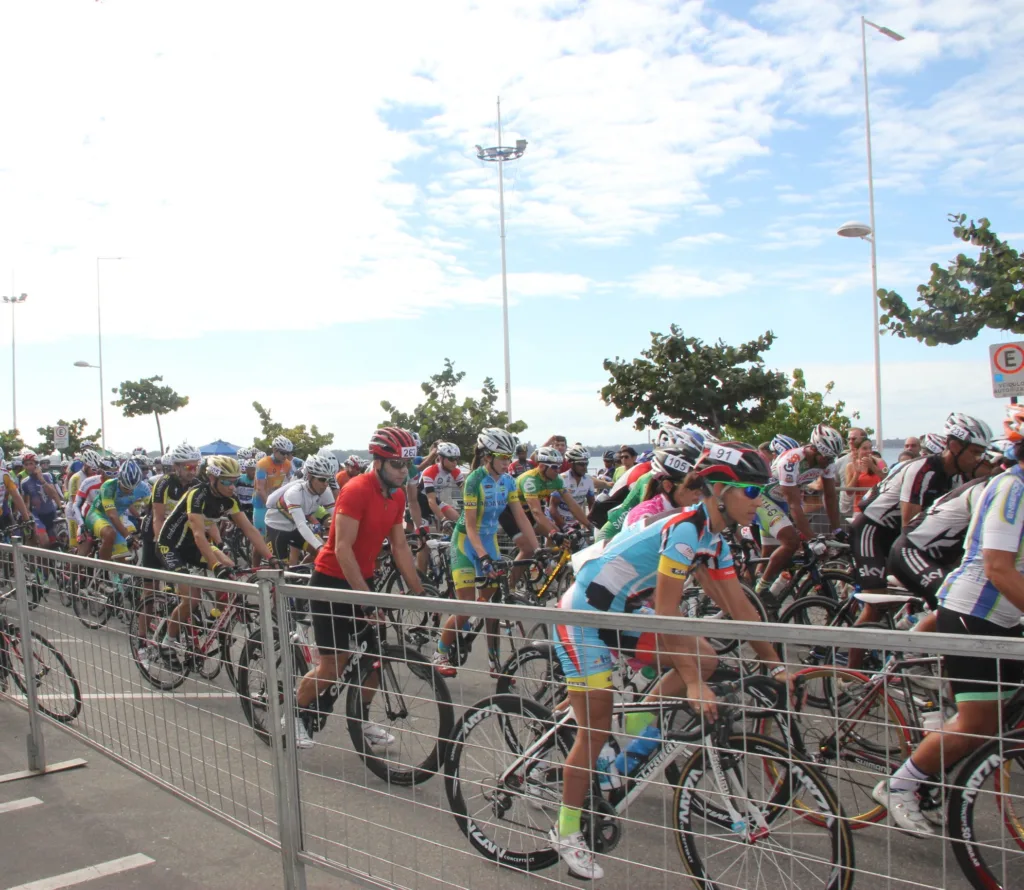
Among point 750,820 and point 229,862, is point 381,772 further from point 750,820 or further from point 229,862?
point 750,820

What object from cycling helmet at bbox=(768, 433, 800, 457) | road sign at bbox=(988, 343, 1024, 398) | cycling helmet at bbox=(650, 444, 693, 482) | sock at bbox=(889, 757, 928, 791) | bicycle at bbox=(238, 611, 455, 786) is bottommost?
sock at bbox=(889, 757, 928, 791)

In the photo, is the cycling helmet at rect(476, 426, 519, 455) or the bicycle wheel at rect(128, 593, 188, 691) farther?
the cycling helmet at rect(476, 426, 519, 455)

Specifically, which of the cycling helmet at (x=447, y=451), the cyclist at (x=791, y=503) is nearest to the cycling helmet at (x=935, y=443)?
the cyclist at (x=791, y=503)

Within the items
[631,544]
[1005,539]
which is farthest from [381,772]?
[1005,539]

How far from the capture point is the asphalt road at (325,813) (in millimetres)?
3398

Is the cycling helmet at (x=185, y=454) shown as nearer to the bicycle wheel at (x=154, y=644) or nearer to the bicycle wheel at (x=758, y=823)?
the bicycle wheel at (x=154, y=644)

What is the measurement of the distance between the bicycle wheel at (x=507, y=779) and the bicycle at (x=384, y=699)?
0.11 meters

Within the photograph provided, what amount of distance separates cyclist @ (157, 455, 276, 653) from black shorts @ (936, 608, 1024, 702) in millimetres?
5362

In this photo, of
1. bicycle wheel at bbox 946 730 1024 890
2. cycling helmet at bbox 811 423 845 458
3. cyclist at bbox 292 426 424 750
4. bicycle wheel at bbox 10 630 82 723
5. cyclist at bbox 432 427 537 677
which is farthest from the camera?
cycling helmet at bbox 811 423 845 458

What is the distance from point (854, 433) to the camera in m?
12.1

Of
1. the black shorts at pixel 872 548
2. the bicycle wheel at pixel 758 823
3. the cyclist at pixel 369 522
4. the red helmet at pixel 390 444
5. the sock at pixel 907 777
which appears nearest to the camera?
the bicycle wheel at pixel 758 823

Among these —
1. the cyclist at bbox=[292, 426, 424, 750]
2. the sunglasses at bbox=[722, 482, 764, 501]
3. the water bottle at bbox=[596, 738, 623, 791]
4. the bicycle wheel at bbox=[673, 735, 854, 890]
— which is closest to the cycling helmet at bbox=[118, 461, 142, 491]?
the cyclist at bbox=[292, 426, 424, 750]

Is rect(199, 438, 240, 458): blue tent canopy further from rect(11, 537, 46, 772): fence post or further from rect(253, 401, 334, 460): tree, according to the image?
rect(11, 537, 46, 772): fence post

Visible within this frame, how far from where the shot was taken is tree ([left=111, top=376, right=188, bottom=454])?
52.0m
